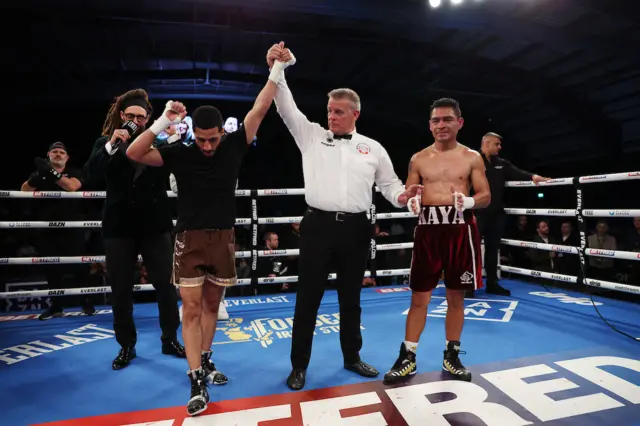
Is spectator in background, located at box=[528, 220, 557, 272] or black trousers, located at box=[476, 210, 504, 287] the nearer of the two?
black trousers, located at box=[476, 210, 504, 287]

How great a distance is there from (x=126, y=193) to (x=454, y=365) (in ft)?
7.47

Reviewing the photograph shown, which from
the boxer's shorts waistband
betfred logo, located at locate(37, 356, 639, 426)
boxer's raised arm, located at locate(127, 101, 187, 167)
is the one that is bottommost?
betfred logo, located at locate(37, 356, 639, 426)

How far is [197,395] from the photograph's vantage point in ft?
6.49

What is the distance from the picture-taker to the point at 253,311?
3.98m

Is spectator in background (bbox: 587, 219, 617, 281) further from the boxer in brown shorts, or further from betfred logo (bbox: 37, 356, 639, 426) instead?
the boxer in brown shorts

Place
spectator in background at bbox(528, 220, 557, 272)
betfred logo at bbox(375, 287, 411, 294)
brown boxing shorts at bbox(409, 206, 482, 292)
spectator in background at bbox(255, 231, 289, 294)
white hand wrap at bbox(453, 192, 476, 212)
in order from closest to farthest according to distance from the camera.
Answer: white hand wrap at bbox(453, 192, 476, 212) < brown boxing shorts at bbox(409, 206, 482, 292) < betfred logo at bbox(375, 287, 411, 294) < spectator in background at bbox(255, 231, 289, 294) < spectator in background at bbox(528, 220, 557, 272)

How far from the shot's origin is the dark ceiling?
22.1ft

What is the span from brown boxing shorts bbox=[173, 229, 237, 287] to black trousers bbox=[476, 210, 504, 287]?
3.27 meters

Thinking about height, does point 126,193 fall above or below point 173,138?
below

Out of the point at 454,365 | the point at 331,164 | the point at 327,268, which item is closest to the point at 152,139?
the point at 331,164

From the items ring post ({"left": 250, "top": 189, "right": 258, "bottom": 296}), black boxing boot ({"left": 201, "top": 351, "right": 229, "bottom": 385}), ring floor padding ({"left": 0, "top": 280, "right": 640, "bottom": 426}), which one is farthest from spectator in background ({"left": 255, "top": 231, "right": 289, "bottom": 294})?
black boxing boot ({"left": 201, "top": 351, "right": 229, "bottom": 385})

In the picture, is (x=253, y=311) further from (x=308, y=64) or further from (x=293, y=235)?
(x=308, y=64)

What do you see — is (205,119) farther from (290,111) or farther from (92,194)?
(92,194)

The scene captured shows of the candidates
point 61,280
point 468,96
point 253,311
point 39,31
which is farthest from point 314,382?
point 468,96
